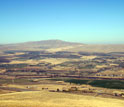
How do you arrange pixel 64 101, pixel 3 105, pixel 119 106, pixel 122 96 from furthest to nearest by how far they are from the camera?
pixel 122 96
pixel 64 101
pixel 119 106
pixel 3 105

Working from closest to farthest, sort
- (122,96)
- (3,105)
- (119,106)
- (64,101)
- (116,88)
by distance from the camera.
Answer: (3,105), (119,106), (64,101), (122,96), (116,88)

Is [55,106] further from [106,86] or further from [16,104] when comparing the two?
[106,86]

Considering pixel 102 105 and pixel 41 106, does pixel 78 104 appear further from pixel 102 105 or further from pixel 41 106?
pixel 41 106

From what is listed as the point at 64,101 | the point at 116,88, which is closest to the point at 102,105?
the point at 64,101

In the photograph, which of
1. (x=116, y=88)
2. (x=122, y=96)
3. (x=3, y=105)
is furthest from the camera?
(x=116, y=88)

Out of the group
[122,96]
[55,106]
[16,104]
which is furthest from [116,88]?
[16,104]

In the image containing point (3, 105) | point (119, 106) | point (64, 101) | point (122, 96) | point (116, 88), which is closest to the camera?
point (3, 105)

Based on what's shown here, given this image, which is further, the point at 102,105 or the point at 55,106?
the point at 102,105

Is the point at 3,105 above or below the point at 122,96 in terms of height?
above

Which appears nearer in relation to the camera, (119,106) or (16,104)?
(16,104)
